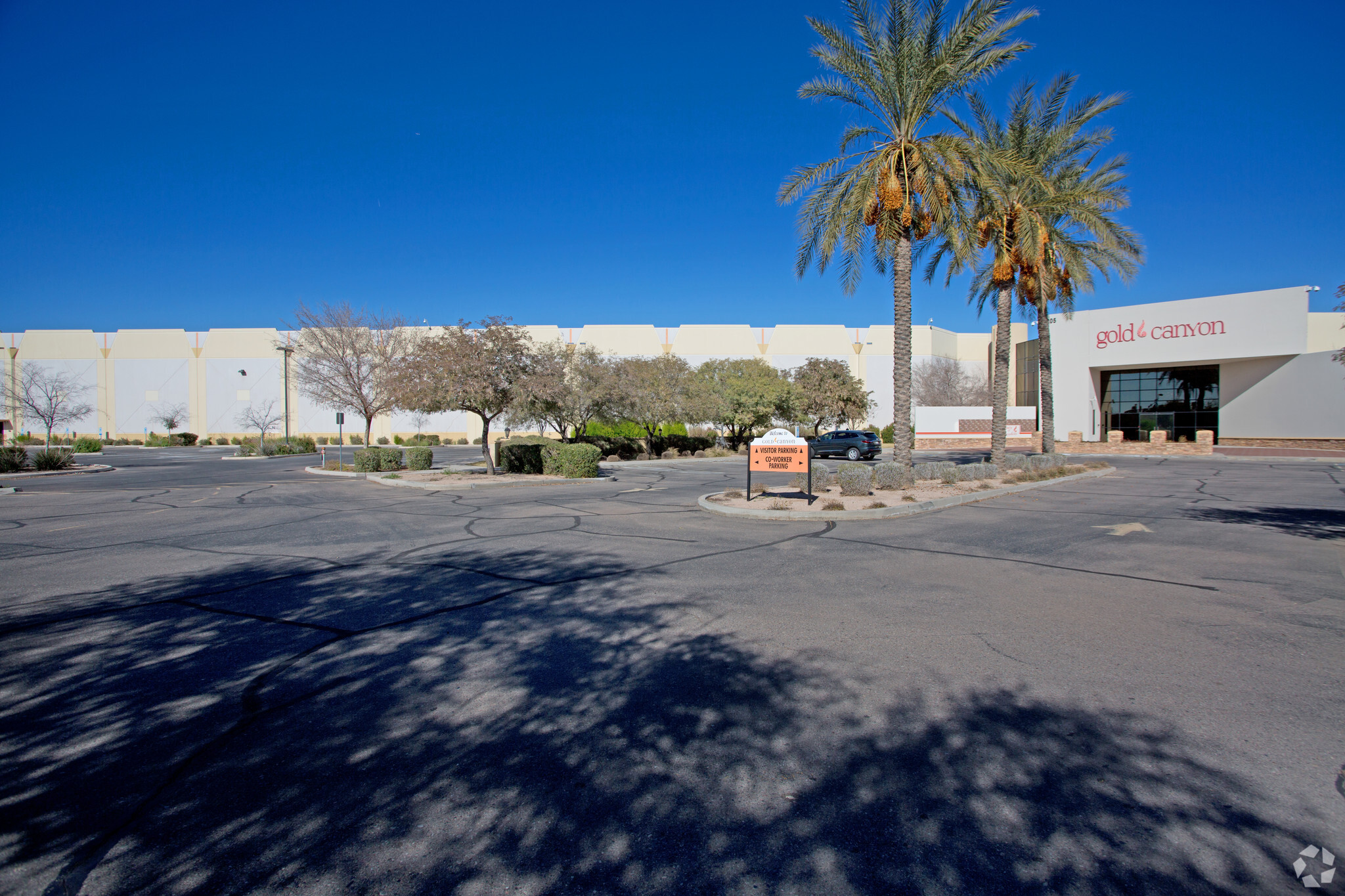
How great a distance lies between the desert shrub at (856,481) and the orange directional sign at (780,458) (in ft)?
6.88

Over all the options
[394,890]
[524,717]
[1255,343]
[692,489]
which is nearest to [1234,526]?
[692,489]

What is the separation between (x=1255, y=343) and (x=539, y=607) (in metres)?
49.9

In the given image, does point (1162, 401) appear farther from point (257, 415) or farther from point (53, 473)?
point (257, 415)

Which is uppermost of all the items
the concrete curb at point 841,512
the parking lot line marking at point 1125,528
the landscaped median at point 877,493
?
the landscaped median at point 877,493

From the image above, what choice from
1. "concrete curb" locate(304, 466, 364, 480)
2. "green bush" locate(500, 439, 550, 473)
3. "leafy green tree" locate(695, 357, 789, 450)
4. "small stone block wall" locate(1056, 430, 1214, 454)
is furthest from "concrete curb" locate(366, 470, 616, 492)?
"small stone block wall" locate(1056, 430, 1214, 454)

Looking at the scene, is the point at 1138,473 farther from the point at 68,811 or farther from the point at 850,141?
the point at 68,811

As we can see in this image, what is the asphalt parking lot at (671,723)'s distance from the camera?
3008 millimetres

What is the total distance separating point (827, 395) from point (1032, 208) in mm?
27416

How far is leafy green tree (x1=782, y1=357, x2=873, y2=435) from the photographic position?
159ft

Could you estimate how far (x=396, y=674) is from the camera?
5176 mm

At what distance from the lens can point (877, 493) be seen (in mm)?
16828

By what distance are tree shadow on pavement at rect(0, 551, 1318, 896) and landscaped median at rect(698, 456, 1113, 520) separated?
334 inches

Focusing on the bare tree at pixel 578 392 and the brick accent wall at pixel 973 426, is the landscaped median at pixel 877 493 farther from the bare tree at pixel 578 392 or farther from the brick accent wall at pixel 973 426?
the brick accent wall at pixel 973 426

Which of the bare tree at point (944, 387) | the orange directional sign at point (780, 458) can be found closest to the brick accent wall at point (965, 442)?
the bare tree at point (944, 387)
